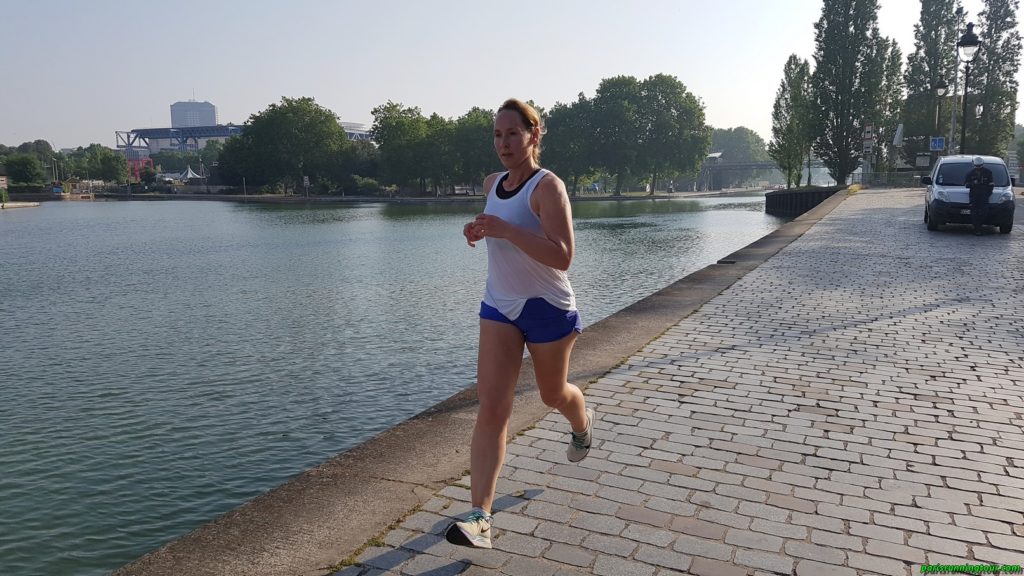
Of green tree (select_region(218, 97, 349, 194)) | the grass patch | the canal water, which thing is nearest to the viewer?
the grass patch

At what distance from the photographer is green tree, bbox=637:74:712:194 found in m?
100

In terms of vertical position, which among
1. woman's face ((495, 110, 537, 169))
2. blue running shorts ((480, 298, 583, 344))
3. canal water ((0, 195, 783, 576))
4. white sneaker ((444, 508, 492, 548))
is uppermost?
woman's face ((495, 110, 537, 169))

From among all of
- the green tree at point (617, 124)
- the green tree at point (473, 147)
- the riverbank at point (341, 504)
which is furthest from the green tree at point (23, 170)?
the riverbank at point (341, 504)

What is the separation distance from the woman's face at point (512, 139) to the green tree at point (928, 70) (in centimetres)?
6327

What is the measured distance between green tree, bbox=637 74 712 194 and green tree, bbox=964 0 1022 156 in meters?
44.6

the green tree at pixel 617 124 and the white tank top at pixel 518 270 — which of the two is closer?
the white tank top at pixel 518 270

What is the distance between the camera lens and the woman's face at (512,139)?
339 cm

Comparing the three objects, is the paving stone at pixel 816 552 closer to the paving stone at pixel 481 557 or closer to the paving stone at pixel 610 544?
the paving stone at pixel 610 544

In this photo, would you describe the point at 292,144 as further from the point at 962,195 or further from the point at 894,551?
the point at 894,551

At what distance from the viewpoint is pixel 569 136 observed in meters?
99.1

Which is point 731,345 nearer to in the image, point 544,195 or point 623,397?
point 623,397

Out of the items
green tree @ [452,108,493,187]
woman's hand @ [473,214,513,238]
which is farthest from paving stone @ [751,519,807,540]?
green tree @ [452,108,493,187]

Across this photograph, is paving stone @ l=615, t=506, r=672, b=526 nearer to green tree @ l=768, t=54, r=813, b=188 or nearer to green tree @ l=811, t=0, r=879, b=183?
green tree @ l=811, t=0, r=879, b=183

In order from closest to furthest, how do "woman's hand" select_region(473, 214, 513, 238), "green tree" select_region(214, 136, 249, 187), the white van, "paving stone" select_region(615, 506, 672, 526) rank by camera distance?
"woman's hand" select_region(473, 214, 513, 238)
"paving stone" select_region(615, 506, 672, 526)
the white van
"green tree" select_region(214, 136, 249, 187)
